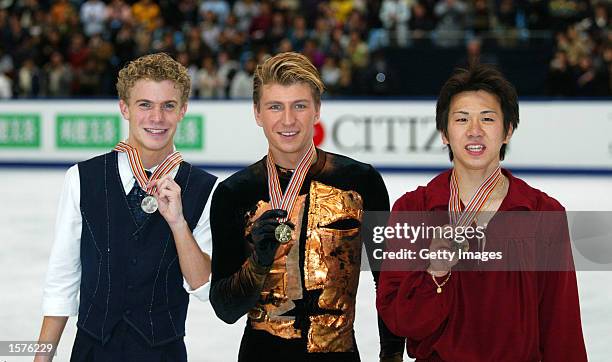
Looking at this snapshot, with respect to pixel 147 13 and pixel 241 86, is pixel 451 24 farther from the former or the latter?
pixel 147 13

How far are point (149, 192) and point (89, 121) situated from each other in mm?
12153

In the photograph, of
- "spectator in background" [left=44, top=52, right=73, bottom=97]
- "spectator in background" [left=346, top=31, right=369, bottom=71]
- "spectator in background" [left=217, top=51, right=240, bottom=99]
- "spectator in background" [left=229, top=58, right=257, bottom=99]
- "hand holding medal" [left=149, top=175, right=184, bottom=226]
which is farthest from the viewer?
"spectator in background" [left=44, top=52, right=73, bottom=97]

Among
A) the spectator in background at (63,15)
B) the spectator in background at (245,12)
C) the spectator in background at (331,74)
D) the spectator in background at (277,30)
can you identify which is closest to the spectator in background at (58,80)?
the spectator in background at (63,15)

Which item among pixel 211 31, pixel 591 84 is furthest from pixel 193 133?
pixel 591 84

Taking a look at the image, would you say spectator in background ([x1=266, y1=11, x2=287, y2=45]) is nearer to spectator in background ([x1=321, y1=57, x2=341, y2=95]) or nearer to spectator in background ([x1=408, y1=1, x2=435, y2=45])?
spectator in background ([x1=321, y1=57, x2=341, y2=95])

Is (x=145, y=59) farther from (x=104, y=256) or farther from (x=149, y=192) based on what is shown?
(x=104, y=256)

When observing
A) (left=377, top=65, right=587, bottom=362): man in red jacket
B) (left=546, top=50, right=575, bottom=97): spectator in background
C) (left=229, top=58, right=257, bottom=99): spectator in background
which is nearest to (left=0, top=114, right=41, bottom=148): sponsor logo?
(left=229, top=58, right=257, bottom=99): spectator in background

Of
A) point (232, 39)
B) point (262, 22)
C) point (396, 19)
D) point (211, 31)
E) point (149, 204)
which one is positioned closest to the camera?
point (149, 204)

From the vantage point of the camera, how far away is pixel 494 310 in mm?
2441

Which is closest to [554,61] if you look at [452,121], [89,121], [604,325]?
[89,121]

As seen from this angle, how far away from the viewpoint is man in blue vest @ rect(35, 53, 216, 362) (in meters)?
2.68

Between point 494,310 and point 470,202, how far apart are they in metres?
0.29

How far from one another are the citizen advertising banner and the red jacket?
10755 mm

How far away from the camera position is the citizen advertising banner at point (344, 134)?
43.0 ft
